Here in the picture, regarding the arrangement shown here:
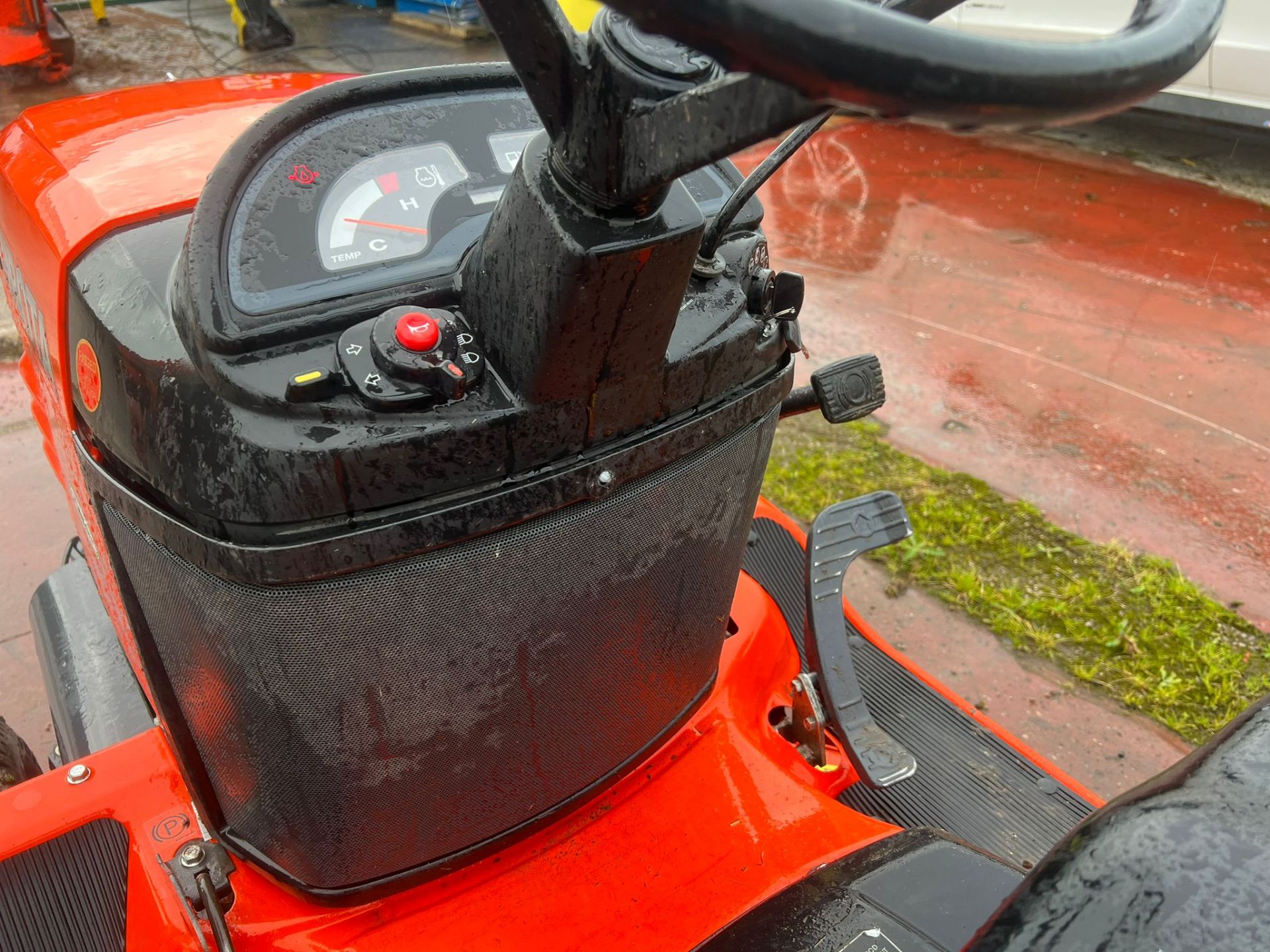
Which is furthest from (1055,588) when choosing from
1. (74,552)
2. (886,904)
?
(74,552)

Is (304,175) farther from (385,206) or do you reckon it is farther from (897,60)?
(897,60)

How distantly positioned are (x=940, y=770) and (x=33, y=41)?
281 inches

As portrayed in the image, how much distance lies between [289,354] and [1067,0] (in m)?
5.44

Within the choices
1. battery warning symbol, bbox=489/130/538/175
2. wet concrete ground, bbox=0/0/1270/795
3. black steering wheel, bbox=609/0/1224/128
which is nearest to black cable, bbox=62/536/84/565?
wet concrete ground, bbox=0/0/1270/795

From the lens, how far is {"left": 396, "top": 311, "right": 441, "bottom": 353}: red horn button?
2.66 ft

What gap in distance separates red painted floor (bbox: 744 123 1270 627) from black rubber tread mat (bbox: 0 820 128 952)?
8.98 feet

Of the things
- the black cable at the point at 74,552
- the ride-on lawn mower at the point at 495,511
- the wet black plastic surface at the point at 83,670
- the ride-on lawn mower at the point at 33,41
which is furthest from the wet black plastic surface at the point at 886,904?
the ride-on lawn mower at the point at 33,41

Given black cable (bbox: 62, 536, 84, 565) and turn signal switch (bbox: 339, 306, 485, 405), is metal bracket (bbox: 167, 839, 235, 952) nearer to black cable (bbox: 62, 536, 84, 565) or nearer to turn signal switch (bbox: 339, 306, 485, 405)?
turn signal switch (bbox: 339, 306, 485, 405)

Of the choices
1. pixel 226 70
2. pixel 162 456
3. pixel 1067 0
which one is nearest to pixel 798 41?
pixel 162 456

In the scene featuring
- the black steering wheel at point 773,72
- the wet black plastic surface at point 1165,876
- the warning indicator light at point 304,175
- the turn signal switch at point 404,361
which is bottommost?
the wet black plastic surface at point 1165,876

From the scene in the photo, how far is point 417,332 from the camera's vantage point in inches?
31.9

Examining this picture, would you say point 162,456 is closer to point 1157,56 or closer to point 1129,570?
point 1157,56

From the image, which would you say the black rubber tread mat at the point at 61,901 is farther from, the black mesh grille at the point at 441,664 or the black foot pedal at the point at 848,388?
the black foot pedal at the point at 848,388

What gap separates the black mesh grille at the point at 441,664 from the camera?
0.90 m
